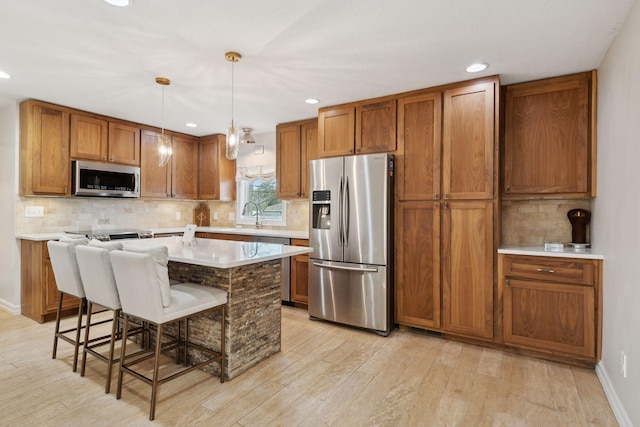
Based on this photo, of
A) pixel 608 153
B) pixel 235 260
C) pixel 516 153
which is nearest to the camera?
pixel 235 260

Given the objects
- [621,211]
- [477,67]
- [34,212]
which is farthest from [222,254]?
[34,212]

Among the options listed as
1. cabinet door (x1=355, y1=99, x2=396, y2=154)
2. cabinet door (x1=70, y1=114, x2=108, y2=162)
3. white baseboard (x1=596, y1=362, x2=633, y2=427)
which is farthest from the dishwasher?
white baseboard (x1=596, y1=362, x2=633, y2=427)

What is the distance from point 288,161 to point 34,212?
10.0ft

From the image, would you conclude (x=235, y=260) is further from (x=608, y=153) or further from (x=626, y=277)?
(x=608, y=153)

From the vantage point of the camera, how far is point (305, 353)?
2912mm

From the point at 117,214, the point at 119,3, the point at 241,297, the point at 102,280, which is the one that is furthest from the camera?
the point at 117,214

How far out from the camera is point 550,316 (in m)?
2.75

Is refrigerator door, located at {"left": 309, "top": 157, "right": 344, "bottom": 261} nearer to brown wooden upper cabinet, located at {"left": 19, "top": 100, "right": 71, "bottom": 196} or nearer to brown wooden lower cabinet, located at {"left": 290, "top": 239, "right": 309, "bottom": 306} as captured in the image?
brown wooden lower cabinet, located at {"left": 290, "top": 239, "right": 309, "bottom": 306}

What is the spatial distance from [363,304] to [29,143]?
156 inches

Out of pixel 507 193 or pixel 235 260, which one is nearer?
pixel 235 260

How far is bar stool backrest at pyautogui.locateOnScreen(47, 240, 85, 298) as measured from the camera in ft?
8.32

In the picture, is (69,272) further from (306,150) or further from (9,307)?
(306,150)

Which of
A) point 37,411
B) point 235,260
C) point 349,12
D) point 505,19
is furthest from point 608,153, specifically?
point 37,411

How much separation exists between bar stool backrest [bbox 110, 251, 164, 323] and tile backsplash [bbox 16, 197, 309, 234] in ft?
9.06
